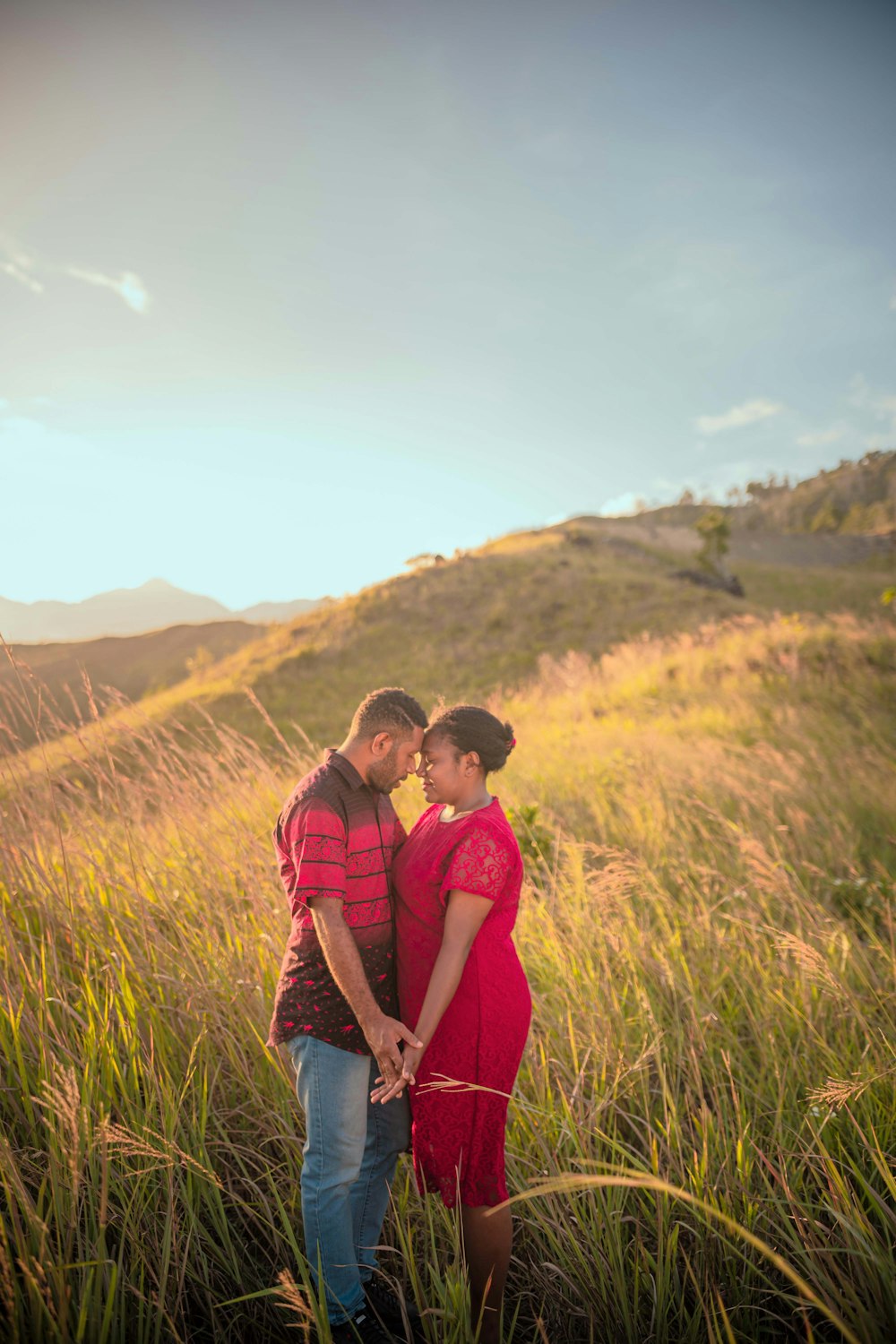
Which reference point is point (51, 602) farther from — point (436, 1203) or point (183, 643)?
point (183, 643)

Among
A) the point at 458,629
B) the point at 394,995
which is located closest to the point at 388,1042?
the point at 394,995

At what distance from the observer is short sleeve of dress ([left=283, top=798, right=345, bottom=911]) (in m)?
1.57

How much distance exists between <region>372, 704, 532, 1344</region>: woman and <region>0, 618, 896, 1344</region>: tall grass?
0.14 metres

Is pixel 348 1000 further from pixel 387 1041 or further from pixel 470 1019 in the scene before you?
pixel 470 1019

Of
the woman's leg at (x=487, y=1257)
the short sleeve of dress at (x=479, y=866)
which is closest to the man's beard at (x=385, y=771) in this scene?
the short sleeve of dress at (x=479, y=866)

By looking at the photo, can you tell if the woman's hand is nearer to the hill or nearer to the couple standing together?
the couple standing together

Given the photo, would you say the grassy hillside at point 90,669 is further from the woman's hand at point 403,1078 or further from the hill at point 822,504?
the hill at point 822,504

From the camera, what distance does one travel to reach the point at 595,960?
2.90 meters

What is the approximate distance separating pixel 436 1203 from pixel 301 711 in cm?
1982

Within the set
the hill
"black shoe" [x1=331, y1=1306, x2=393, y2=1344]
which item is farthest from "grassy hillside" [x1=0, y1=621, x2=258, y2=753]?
the hill

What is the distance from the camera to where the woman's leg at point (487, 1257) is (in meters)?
1.60

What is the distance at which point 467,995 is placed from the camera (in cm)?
170

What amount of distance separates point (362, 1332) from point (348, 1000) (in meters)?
0.91

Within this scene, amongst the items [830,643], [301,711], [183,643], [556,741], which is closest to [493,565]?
[301,711]
